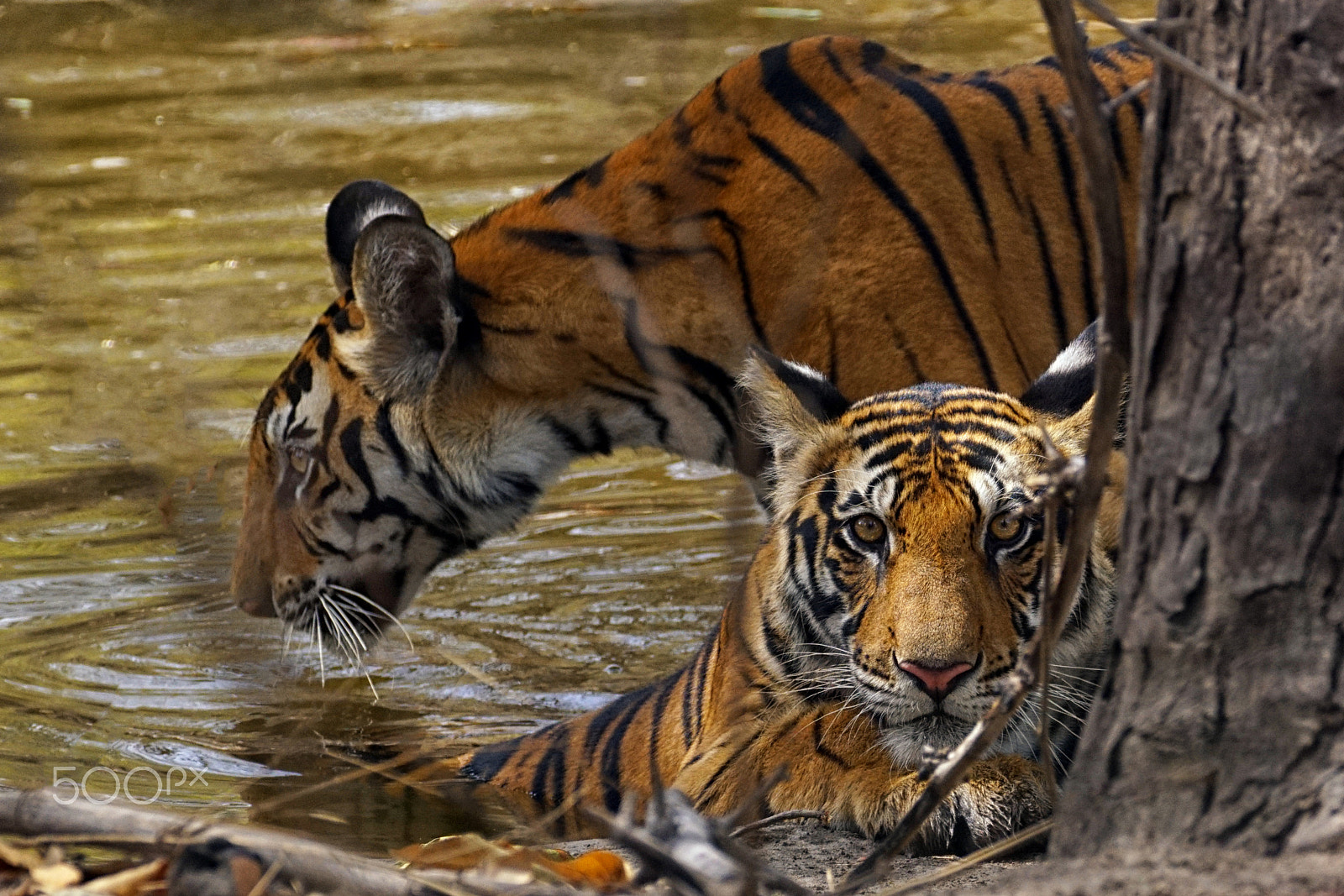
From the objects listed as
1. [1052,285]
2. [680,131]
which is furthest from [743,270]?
[1052,285]

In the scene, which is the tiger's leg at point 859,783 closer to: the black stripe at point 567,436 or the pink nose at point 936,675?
the pink nose at point 936,675

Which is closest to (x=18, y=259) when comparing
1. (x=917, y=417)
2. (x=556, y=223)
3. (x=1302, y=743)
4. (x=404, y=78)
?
(x=404, y=78)

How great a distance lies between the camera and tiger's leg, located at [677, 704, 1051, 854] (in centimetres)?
282

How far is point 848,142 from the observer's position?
4.05 m

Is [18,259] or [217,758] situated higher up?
[18,259]

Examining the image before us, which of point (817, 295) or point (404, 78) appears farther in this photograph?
point (404, 78)

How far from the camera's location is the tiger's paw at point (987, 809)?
9.20ft

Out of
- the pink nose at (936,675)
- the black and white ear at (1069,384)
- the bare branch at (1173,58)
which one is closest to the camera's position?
the bare branch at (1173,58)

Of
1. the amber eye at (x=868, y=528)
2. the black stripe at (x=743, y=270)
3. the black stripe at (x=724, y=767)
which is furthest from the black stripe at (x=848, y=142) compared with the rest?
the black stripe at (x=724, y=767)

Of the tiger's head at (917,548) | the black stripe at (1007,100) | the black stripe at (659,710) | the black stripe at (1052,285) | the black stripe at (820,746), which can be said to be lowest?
the black stripe at (659,710)

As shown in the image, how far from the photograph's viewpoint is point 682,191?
4.08 m

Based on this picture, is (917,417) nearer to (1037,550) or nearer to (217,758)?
(1037,550)

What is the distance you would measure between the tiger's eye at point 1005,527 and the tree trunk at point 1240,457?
0.71 metres

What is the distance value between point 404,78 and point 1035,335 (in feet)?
24.4
